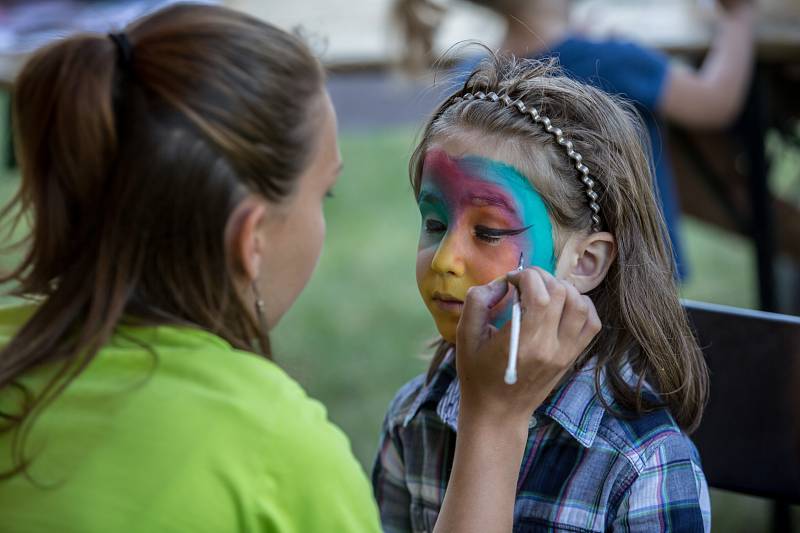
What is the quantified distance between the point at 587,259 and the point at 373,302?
3.63 metres

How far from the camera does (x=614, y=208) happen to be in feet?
4.49

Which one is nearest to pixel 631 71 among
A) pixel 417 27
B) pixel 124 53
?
pixel 417 27

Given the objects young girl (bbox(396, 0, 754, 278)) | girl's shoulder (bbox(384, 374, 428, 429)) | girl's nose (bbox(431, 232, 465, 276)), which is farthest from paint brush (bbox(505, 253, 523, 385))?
young girl (bbox(396, 0, 754, 278))

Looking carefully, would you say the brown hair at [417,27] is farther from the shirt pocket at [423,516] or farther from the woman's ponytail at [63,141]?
the woman's ponytail at [63,141]

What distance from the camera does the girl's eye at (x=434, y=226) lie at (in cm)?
138

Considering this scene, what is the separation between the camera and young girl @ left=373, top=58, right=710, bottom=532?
1308mm

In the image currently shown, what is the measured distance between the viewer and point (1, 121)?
253 inches

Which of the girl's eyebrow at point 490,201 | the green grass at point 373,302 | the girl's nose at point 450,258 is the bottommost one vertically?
the green grass at point 373,302

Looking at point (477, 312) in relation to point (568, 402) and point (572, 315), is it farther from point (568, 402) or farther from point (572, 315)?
point (568, 402)

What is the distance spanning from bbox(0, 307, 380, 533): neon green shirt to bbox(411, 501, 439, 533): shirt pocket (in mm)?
463

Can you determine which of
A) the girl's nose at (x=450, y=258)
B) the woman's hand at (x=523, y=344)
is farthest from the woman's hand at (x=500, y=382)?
the girl's nose at (x=450, y=258)

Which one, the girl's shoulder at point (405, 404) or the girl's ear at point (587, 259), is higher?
the girl's ear at point (587, 259)

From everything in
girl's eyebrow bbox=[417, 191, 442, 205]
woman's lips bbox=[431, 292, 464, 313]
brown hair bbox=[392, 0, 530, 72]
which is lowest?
woman's lips bbox=[431, 292, 464, 313]

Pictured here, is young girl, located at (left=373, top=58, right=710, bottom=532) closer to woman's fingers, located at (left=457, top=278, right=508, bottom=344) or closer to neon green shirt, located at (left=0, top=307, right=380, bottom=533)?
woman's fingers, located at (left=457, top=278, right=508, bottom=344)
